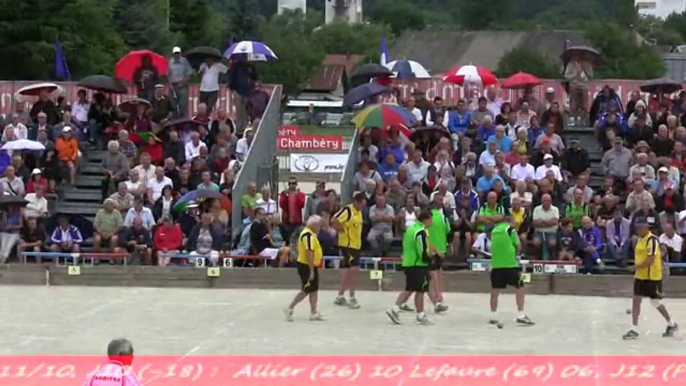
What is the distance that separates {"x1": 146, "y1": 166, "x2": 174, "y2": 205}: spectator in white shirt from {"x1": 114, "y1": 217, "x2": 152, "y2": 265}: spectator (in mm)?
1026

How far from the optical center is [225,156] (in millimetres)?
26391

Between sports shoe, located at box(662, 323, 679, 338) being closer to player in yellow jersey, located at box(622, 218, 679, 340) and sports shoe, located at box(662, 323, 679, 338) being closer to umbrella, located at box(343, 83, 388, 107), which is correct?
Answer: player in yellow jersey, located at box(622, 218, 679, 340)

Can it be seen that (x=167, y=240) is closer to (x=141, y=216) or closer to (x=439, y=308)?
(x=141, y=216)

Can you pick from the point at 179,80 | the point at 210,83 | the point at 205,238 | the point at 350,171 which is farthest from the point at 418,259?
the point at 179,80

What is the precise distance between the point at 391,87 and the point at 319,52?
76.7 m

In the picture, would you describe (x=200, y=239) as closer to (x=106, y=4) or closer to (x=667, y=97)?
(x=667, y=97)

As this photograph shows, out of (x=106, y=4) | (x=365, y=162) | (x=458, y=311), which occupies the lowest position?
(x=458, y=311)

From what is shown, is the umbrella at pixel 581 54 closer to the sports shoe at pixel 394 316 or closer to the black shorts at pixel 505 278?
the black shorts at pixel 505 278

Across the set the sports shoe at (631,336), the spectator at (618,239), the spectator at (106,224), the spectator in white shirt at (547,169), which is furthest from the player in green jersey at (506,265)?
the spectator at (106,224)

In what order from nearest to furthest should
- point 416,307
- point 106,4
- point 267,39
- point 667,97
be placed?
point 416,307 < point 667,97 < point 106,4 < point 267,39

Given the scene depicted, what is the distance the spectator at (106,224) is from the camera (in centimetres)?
2423

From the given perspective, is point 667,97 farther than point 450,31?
No

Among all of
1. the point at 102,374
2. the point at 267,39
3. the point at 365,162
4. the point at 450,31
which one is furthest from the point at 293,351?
the point at 450,31

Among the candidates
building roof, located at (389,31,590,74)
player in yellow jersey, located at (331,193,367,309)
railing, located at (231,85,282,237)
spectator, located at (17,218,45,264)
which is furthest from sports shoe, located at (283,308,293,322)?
building roof, located at (389,31,590,74)
